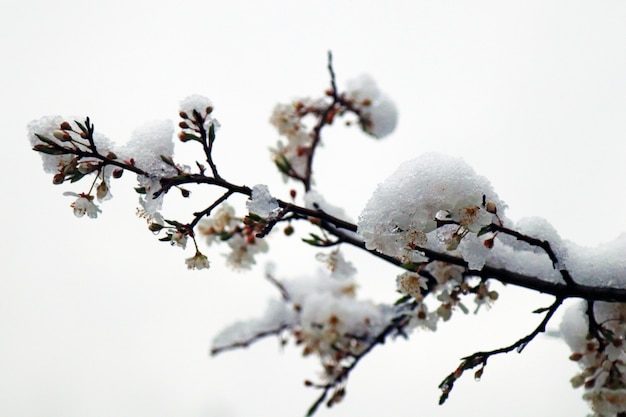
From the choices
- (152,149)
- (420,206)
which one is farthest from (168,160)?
(420,206)

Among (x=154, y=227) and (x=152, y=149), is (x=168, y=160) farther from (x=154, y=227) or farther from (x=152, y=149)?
(x=154, y=227)

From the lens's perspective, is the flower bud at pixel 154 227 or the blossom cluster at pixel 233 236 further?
the blossom cluster at pixel 233 236

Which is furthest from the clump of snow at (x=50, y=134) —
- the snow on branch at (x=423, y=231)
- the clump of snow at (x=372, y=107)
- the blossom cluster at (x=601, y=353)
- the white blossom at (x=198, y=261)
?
the clump of snow at (x=372, y=107)

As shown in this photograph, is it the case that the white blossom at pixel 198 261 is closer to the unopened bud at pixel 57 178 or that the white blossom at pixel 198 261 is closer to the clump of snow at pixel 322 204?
the unopened bud at pixel 57 178

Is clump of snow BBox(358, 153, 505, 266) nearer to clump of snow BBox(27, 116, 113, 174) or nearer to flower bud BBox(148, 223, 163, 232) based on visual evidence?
flower bud BBox(148, 223, 163, 232)

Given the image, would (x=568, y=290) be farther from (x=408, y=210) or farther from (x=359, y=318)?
(x=359, y=318)

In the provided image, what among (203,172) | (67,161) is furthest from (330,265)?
(67,161)
